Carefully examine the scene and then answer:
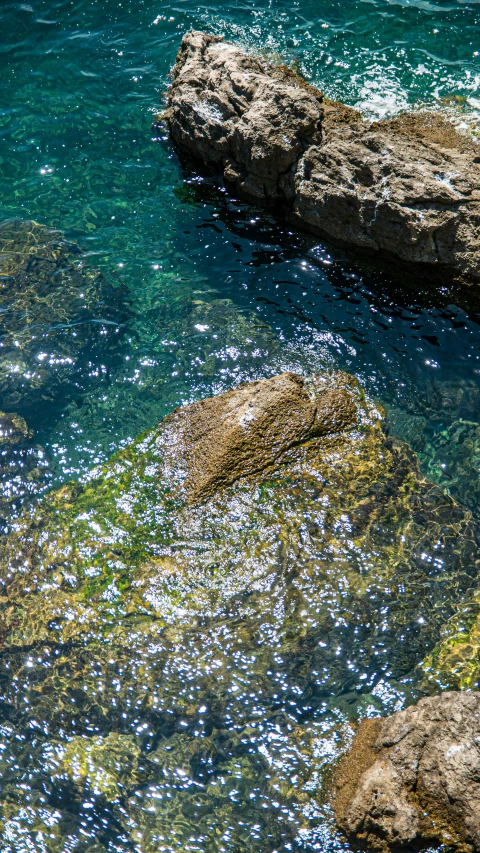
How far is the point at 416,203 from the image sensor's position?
342 inches

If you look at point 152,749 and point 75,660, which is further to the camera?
point 75,660

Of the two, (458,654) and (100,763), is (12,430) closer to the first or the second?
(100,763)

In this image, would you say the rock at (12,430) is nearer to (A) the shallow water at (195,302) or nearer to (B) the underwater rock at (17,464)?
(B) the underwater rock at (17,464)

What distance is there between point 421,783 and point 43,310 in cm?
826

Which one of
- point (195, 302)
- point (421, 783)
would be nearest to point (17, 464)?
point (195, 302)

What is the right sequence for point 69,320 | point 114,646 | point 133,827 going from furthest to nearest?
point 69,320, point 114,646, point 133,827

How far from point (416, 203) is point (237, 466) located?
4.39 meters

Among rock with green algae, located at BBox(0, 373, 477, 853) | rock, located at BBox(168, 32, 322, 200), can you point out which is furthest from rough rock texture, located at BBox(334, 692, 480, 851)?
rock, located at BBox(168, 32, 322, 200)

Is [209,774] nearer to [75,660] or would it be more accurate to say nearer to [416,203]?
[75,660]

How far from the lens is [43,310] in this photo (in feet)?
33.5

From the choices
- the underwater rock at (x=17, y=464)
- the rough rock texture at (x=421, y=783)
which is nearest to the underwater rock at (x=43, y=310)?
the underwater rock at (x=17, y=464)

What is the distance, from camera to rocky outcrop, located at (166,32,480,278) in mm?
8641

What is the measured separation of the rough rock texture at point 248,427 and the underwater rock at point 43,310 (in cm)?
266

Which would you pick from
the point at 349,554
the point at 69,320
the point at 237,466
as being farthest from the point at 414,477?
the point at 69,320
